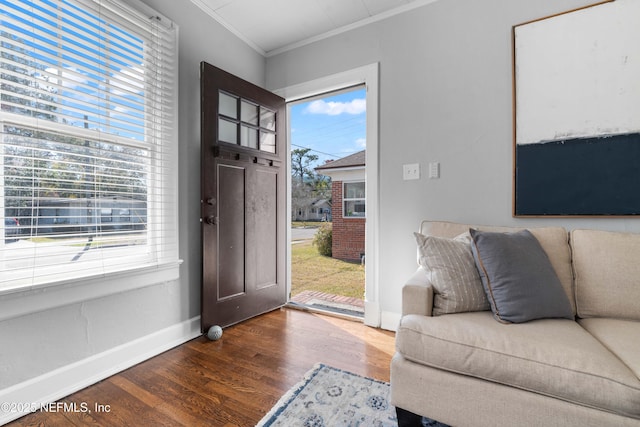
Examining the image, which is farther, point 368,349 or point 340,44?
point 340,44

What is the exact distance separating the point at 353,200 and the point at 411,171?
15.0 feet

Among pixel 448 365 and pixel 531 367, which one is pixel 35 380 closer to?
pixel 448 365

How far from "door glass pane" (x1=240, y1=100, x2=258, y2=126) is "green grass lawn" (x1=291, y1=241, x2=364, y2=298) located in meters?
2.21

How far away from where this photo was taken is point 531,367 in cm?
108

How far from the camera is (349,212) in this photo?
7.07 meters

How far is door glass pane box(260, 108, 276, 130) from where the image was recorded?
2.88m

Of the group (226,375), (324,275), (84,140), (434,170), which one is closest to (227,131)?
(84,140)

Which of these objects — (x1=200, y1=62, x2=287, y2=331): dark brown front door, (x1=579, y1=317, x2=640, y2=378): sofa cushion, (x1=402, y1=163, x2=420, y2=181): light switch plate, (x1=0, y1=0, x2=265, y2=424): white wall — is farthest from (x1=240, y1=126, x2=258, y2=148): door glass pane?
(x1=579, y1=317, x2=640, y2=378): sofa cushion

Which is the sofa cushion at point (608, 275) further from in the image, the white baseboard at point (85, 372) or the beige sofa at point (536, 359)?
the white baseboard at point (85, 372)

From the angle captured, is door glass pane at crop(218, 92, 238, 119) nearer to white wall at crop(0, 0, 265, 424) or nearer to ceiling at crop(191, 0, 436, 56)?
white wall at crop(0, 0, 265, 424)

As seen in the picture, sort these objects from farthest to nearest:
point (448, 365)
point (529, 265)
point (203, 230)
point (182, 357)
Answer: point (203, 230) < point (182, 357) < point (529, 265) < point (448, 365)

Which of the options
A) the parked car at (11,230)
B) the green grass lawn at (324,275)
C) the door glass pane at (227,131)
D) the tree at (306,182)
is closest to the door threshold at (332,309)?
the green grass lawn at (324,275)

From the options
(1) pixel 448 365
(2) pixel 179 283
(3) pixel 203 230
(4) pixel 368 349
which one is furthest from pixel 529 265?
(2) pixel 179 283

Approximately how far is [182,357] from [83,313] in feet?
2.20
